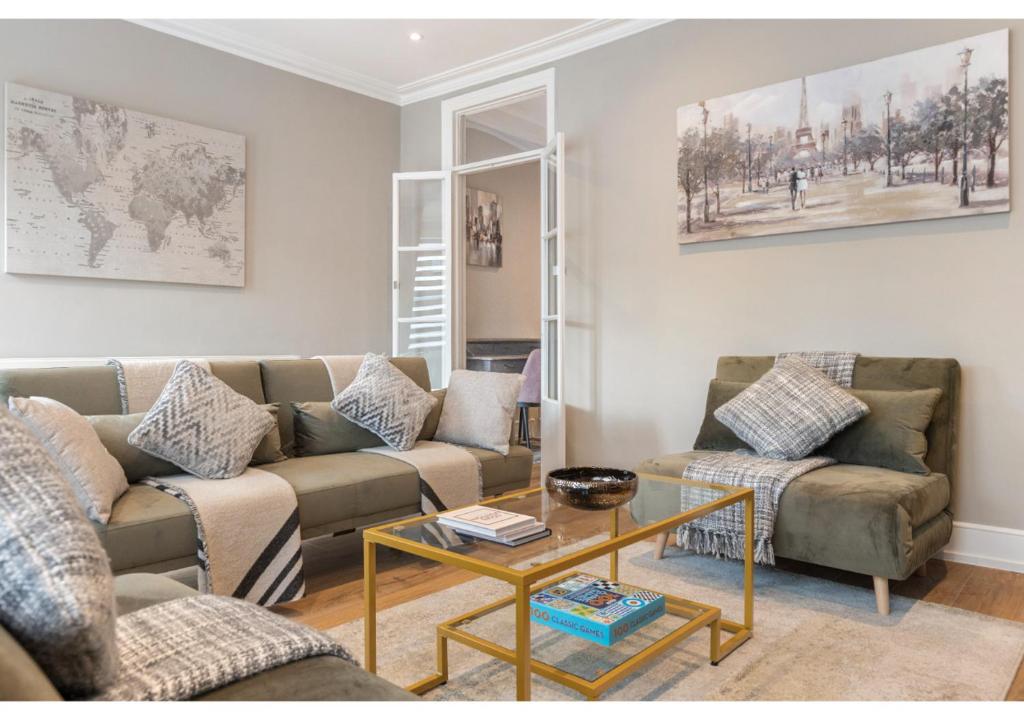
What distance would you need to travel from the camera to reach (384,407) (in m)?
3.17

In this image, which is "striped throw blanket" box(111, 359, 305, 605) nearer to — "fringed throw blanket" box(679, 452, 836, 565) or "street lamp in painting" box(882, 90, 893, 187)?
"fringed throw blanket" box(679, 452, 836, 565)

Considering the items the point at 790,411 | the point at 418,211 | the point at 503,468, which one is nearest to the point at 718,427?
the point at 790,411

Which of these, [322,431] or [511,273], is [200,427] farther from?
[511,273]

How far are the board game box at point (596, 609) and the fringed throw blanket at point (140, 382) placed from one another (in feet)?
5.50

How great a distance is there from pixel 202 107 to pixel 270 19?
25.2 inches

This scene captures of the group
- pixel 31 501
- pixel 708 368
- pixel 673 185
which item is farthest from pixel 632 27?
pixel 31 501

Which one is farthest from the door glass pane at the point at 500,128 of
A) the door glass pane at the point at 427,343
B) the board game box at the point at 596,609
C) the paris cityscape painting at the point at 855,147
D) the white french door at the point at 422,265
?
the board game box at the point at 596,609

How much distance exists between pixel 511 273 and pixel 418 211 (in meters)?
1.68

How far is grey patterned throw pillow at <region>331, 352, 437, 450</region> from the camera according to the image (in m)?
3.15

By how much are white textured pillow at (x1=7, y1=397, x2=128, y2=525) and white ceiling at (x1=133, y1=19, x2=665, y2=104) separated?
265 centimetres

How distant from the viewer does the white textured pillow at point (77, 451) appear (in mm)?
2092

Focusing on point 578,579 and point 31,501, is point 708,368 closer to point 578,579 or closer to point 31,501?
point 578,579

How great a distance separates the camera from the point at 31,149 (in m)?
3.52

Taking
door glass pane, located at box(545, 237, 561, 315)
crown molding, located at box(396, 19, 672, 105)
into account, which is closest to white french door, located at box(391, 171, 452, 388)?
crown molding, located at box(396, 19, 672, 105)
